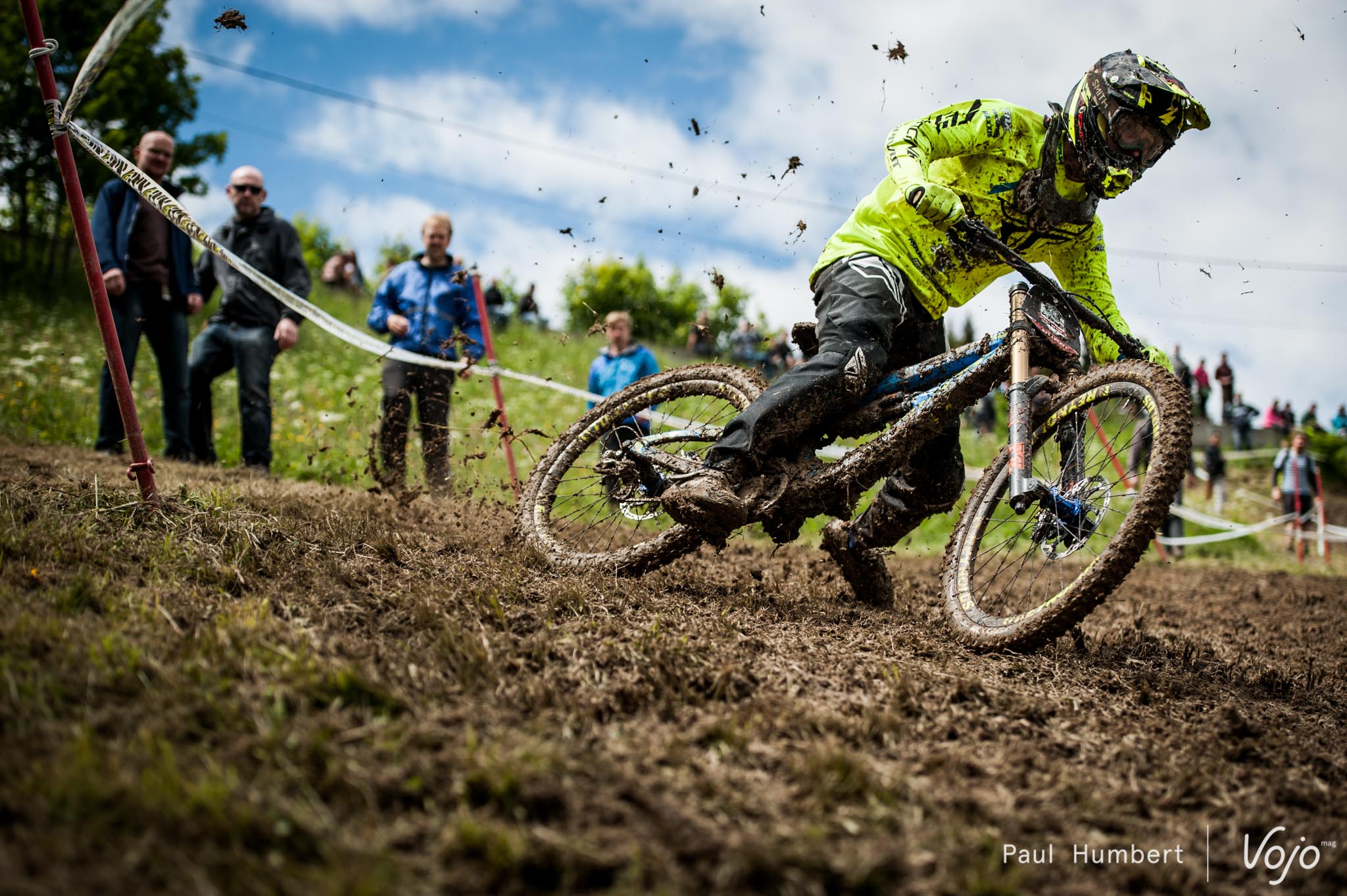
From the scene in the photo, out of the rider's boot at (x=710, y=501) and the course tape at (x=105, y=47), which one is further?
the rider's boot at (x=710, y=501)

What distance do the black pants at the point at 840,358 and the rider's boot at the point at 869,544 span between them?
512 mm

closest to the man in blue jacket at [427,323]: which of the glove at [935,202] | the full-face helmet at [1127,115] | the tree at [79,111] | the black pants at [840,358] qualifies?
the black pants at [840,358]

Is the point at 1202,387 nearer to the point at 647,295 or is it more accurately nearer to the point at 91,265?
the point at 91,265

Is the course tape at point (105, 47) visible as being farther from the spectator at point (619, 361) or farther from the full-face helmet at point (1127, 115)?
the spectator at point (619, 361)

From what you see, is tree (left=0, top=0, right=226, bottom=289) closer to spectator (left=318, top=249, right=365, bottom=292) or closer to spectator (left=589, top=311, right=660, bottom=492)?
spectator (left=318, top=249, right=365, bottom=292)

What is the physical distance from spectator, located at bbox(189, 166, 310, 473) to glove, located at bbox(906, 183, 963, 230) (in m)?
4.98

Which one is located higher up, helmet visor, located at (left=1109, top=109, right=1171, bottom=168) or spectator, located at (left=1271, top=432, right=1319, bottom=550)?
helmet visor, located at (left=1109, top=109, right=1171, bottom=168)

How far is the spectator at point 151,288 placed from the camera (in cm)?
666

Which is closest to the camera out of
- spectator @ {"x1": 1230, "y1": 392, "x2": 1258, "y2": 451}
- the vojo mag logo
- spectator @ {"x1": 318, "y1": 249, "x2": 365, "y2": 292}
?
the vojo mag logo

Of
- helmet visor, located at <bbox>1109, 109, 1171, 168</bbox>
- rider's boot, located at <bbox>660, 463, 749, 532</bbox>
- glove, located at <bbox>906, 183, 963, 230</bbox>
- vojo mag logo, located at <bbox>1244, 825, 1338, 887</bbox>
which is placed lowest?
vojo mag logo, located at <bbox>1244, 825, 1338, 887</bbox>

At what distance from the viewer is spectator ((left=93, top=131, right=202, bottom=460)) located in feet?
21.9

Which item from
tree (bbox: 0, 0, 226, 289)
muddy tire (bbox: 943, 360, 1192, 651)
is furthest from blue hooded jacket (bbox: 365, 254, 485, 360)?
tree (bbox: 0, 0, 226, 289)

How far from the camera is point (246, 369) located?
264 inches

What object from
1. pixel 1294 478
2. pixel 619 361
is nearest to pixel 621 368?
pixel 619 361
